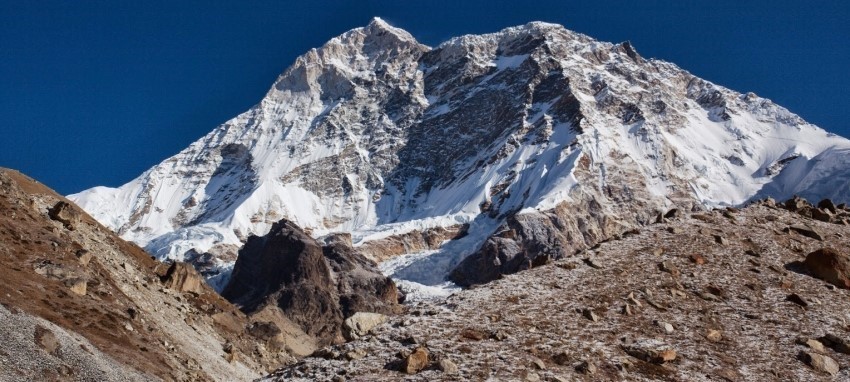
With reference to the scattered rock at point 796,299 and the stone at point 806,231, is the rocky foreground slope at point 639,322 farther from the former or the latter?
the stone at point 806,231

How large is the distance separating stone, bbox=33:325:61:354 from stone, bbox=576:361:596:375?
29.3 m

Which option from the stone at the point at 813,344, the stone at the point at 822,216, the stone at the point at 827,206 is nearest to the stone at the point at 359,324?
the stone at the point at 813,344

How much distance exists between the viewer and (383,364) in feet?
80.8

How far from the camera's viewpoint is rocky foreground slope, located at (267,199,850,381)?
81.0 feet

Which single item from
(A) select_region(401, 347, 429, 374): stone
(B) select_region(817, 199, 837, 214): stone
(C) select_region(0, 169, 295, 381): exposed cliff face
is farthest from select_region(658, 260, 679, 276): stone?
(C) select_region(0, 169, 295, 381): exposed cliff face

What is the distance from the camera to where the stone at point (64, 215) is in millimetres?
68625

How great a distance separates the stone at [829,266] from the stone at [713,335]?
7.61 metres

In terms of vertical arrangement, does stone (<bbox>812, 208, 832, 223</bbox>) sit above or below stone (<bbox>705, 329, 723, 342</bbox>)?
above

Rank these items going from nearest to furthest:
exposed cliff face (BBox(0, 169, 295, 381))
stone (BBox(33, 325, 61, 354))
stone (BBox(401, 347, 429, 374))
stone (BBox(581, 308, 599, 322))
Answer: stone (BBox(401, 347, 429, 374)) < stone (BBox(581, 308, 599, 322)) < stone (BBox(33, 325, 61, 354)) < exposed cliff face (BBox(0, 169, 295, 381))

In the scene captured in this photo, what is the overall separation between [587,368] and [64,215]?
5483 centimetres

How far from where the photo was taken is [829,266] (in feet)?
108

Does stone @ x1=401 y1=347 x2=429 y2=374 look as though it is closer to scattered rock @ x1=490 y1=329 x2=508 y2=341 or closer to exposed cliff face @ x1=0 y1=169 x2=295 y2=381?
scattered rock @ x1=490 y1=329 x2=508 y2=341

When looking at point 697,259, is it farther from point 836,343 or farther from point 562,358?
point 562,358

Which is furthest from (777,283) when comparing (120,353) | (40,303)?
(40,303)
